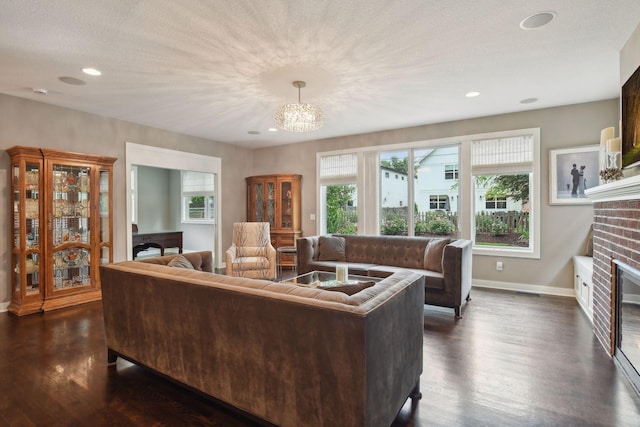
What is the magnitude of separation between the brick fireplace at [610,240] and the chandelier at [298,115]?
2658 mm

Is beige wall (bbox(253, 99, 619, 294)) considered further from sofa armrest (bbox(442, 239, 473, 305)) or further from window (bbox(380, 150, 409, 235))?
sofa armrest (bbox(442, 239, 473, 305))

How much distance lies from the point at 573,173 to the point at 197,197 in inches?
316

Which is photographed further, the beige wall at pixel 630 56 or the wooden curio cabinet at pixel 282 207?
the wooden curio cabinet at pixel 282 207

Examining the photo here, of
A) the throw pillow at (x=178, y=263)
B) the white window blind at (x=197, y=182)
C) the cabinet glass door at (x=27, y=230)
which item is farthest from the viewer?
the white window blind at (x=197, y=182)

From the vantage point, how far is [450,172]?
17.2 feet

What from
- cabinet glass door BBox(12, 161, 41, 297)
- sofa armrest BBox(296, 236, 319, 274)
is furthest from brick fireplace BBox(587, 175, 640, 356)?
cabinet glass door BBox(12, 161, 41, 297)

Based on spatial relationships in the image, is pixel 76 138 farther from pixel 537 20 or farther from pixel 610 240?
pixel 610 240

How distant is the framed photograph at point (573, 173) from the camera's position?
4.25 meters

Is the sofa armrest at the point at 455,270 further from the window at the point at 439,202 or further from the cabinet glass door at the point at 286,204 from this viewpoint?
the cabinet glass door at the point at 286,204

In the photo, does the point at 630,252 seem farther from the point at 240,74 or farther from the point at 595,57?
the point at 240,74

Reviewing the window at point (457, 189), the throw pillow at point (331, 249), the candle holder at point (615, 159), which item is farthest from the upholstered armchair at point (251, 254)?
the candle holder at point (615, 159)

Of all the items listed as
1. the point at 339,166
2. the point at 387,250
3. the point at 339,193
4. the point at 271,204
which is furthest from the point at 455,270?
the point at 271,204

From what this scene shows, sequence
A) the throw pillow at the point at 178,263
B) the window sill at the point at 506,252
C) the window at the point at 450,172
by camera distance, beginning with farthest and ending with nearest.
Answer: the window at the point at 450,172 < the window sill at the point at 506,252 < the throw pillow at the point at 178,263

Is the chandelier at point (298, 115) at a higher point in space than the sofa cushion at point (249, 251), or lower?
higher
